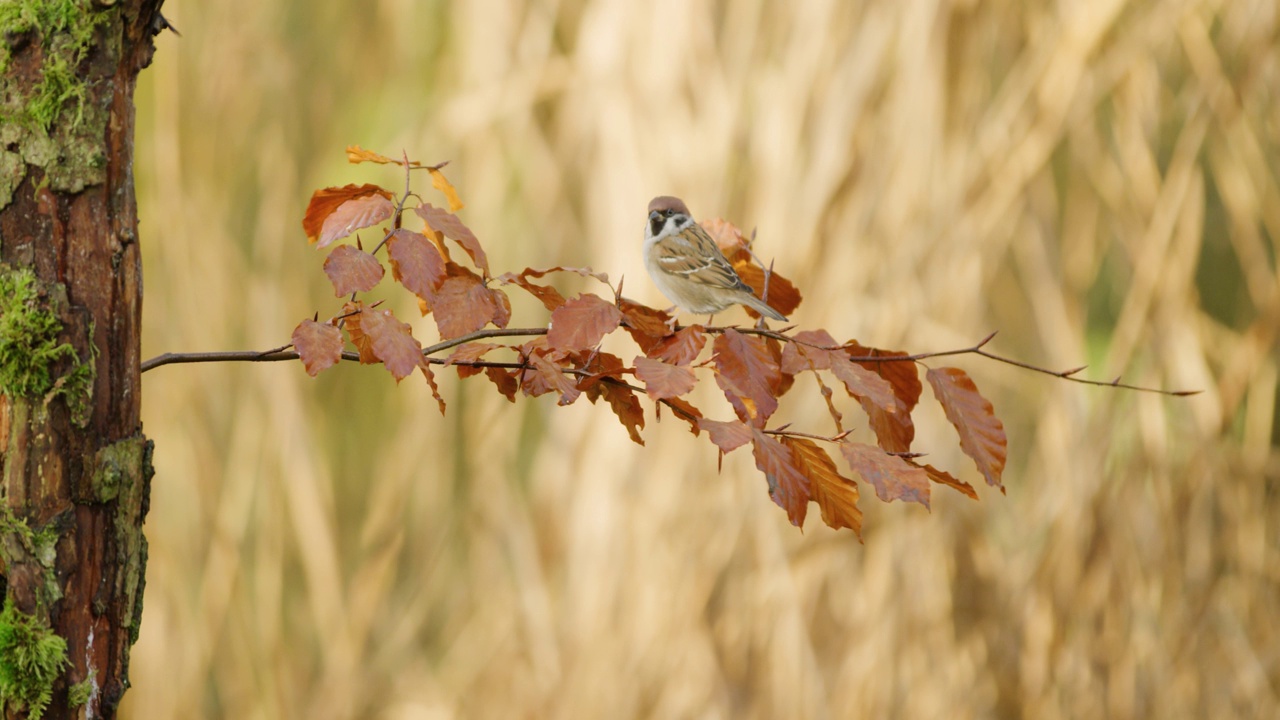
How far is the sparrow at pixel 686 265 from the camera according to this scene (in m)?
1.33

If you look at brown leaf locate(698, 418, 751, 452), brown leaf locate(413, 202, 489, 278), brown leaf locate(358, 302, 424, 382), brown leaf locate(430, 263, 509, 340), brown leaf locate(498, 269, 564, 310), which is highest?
brown leaf locate(413, 202, 489, 278)

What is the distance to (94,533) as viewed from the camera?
0.78 meters

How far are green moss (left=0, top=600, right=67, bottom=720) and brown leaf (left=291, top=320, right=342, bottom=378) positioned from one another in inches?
9.4

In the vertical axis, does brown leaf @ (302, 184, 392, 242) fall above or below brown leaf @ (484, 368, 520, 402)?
above

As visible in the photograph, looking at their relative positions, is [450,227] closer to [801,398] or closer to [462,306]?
[462,306]

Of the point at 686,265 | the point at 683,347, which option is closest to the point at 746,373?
the point at 683,347

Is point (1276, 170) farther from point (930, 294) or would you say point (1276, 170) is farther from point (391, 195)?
point (391, 195)

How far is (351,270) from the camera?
76 centimetres

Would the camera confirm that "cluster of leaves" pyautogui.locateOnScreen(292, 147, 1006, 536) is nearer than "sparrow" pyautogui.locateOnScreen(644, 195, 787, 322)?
Yes

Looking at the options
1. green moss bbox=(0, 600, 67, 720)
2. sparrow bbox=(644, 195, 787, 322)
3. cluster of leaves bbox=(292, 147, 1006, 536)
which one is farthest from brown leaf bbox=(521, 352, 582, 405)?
sparrow bbox=(644, 195, 787, 322)

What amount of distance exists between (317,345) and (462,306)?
10cm

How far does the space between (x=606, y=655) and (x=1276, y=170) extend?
1.63 m

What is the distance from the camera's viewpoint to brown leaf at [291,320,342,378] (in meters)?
0.73

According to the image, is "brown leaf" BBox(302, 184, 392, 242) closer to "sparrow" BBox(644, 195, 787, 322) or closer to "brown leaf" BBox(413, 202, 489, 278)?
"brown leaf" BBox(413, 202, 489, 278)
